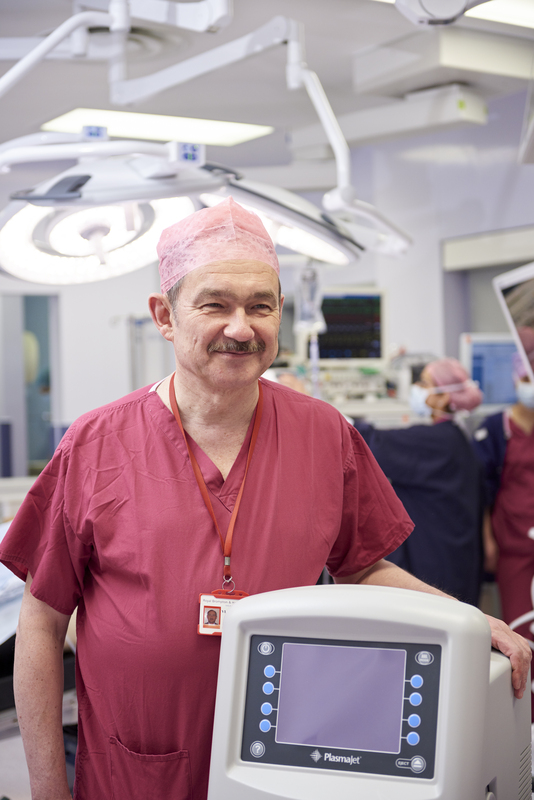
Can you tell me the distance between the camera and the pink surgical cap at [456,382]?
3086 mm

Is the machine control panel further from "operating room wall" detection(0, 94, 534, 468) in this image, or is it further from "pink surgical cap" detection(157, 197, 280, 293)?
"operating room wall" detection(0, 94, 534, 468)

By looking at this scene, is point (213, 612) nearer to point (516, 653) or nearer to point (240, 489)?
point (240, 489)

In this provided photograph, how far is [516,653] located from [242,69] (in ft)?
11.7

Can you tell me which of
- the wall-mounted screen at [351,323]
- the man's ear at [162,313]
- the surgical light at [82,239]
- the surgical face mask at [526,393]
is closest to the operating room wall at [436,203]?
the wall-mounted screen at [351,323]

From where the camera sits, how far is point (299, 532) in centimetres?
118

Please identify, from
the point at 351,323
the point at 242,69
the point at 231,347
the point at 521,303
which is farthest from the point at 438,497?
the point at 242,69

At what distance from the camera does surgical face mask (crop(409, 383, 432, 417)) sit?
315 cm

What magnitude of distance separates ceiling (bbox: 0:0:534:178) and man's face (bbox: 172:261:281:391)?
2.34m

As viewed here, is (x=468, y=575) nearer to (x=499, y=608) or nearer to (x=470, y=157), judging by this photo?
(x=499, y=608)

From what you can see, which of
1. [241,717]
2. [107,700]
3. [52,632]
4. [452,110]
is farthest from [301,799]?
[452,110]

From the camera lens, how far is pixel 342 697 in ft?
2.81

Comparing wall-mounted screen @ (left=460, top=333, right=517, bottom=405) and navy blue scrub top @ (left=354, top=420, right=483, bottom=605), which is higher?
wall-mounted screen @ (left=460, top=333, right=517, bottom=405)

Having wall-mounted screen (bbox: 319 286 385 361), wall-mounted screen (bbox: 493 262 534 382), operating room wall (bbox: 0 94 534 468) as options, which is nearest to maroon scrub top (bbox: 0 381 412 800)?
wall-mounted screen (bbox: 493 262 534 382)

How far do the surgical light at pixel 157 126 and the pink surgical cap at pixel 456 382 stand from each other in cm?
243
